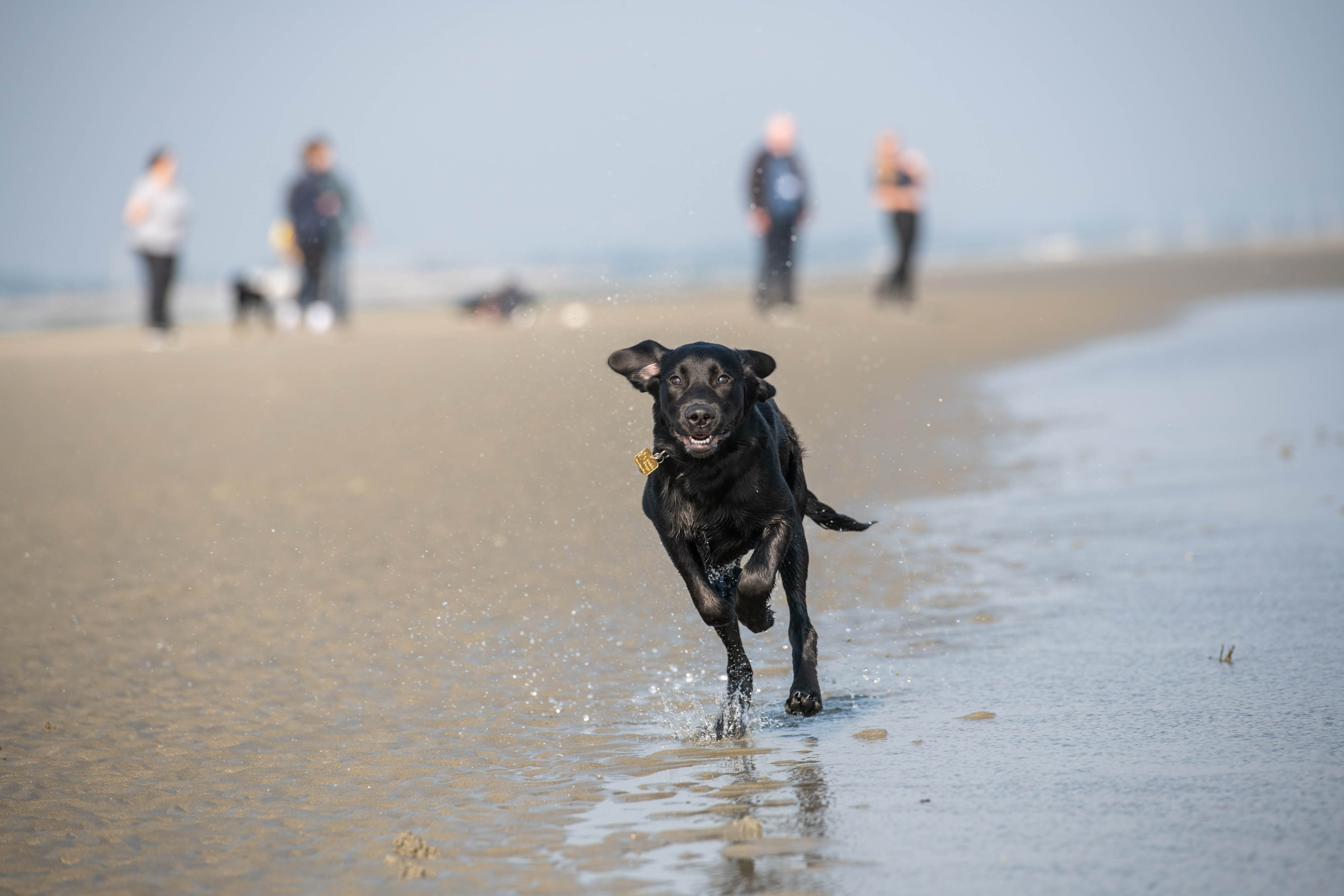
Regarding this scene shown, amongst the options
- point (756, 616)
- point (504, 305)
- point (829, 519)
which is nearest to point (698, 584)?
point (756, 616)

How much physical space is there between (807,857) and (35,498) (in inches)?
280

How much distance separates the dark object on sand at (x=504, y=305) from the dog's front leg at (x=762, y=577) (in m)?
17.6

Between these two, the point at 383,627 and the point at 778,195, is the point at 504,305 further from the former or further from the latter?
the point at 383,627

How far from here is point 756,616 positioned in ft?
15.3

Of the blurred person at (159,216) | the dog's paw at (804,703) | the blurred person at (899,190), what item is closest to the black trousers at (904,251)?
the blurred person at (899,190)

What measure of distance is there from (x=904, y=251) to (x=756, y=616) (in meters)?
15.3

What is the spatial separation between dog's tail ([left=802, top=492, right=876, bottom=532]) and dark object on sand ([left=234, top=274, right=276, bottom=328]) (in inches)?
647

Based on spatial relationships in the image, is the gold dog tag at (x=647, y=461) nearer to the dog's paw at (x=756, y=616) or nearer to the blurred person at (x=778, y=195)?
the dog's paw at (x=756, y=616)

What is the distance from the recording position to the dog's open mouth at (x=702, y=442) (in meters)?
4.50

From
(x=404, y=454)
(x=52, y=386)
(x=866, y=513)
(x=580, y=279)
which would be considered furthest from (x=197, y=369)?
(x=580, y=279)

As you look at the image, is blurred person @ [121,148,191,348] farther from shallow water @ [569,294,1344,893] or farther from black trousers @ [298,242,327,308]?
shallow water @ [569,294,1344,893]

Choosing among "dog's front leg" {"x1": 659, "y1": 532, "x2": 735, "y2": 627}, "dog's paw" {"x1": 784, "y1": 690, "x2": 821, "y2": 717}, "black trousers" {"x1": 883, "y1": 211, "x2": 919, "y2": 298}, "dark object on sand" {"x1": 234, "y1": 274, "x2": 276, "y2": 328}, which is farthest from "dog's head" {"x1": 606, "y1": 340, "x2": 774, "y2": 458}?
"dark object on sand" {"x1": 234, "y1": 274, "x2": 276, "y2": 328}

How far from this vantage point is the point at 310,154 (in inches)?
687

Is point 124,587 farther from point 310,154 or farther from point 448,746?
point 310,154
